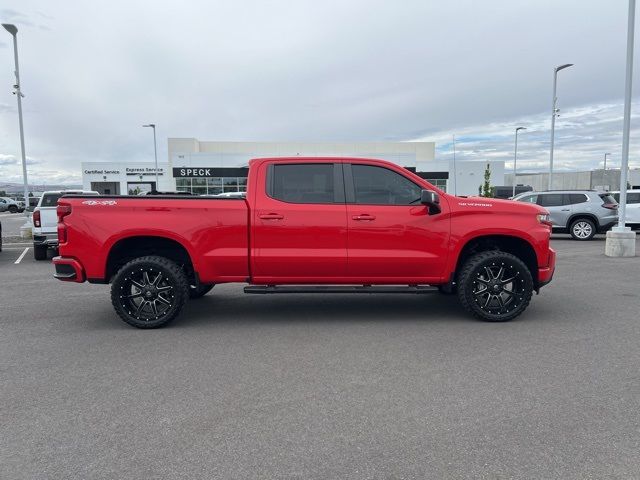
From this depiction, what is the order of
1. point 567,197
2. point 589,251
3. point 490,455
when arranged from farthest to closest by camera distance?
point 567,197, point 589,251, point 490,455

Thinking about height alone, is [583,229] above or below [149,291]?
below

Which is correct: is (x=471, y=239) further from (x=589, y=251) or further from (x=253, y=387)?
(x=589, y=251)

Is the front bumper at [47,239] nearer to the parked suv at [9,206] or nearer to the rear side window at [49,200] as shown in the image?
the rear side window at [49,200]

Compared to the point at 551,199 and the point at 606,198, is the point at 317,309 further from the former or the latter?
the point at 606,198

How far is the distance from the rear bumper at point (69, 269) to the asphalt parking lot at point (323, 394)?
0.63 m

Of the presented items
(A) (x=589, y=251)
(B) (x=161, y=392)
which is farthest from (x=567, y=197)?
(B) (x=161, y=392)

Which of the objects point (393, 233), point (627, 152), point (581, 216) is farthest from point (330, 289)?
point (581, 216)

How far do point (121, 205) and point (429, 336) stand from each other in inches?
151

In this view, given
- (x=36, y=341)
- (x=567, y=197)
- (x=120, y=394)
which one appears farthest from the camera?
(x=567, y=197)

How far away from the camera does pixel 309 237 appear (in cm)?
586

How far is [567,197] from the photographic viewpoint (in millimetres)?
16469

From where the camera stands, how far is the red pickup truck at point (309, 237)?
582 centimetres

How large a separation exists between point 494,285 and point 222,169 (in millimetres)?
49801

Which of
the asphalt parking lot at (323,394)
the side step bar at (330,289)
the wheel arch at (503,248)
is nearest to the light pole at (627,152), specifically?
the asphalt parking lot at (323,394)
